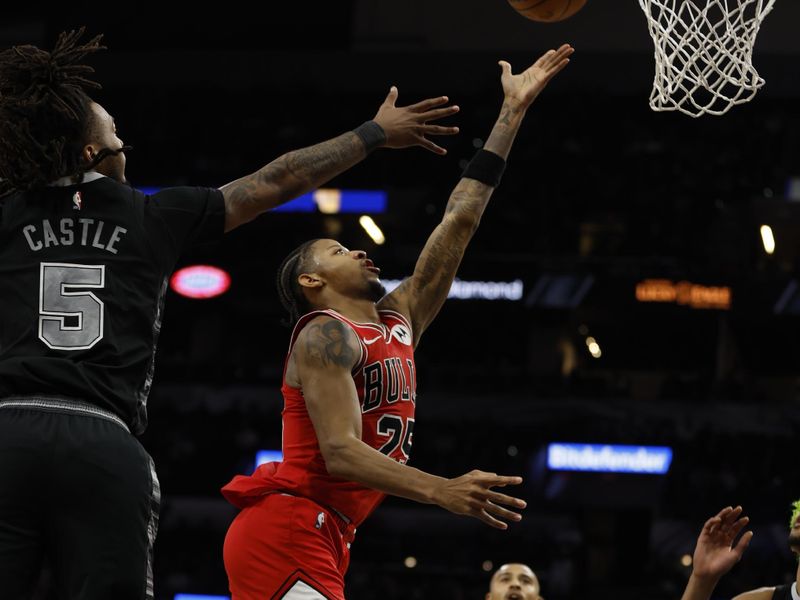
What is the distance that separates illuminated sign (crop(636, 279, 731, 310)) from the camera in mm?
16359

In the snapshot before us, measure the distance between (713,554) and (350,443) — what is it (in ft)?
5.47

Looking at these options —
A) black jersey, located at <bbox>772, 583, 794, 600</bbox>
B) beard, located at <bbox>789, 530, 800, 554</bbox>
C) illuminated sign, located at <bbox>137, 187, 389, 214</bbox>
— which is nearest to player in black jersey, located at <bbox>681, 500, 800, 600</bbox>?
beard, located at <bbox>789, 530, 800, 554</bbox>

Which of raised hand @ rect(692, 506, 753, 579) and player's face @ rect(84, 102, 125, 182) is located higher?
player's face @ rect(84, 102, 125, 182)

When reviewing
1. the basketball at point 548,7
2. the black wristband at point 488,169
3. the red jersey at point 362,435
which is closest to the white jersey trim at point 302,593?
the red jersey at point 362,435

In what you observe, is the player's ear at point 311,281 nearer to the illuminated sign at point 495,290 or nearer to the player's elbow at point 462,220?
the player's elbow at point 462,220

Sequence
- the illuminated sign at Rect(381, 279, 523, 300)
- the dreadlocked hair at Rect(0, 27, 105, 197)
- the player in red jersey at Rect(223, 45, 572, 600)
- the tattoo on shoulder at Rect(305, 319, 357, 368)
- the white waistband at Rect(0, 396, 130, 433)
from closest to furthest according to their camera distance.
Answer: the white waistband at Rect(0, 396, 130, 433)
the dreadlocked hair at Rect(0, 27, 105, 197)
the player in red jersey at Rect(223, 45, 572, 600)
the tattoo on shoulder at Rect(305, 319, 357, 368)
the illuminated sign at Rect(381, 279, 523, 300)

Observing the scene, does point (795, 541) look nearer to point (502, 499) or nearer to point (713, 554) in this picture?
point (713, 554)

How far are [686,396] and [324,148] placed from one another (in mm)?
13311

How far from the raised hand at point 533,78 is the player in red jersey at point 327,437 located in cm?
88

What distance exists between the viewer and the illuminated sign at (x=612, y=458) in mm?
15047

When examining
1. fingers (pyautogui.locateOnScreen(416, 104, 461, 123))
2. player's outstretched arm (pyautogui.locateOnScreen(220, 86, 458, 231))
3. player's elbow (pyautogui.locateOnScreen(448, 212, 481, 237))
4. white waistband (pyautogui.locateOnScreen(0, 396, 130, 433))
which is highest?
fingers (pyautogui.locateOnScreen(416, 104, 461, 123))

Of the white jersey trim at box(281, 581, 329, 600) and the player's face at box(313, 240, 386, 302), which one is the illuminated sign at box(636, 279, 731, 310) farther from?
the white jersey trim at box(281, 581, 329, 600)

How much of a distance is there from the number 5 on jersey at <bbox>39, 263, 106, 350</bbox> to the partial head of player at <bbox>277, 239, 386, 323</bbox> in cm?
129

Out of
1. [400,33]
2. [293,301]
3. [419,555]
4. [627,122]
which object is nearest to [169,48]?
[400,33]
